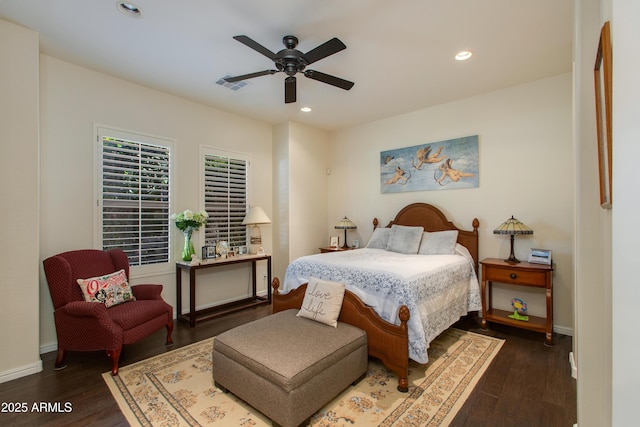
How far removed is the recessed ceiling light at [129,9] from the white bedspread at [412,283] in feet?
8.56

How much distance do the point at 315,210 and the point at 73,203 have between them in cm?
335

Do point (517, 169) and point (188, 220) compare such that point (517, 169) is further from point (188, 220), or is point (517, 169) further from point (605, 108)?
point (188, 220)

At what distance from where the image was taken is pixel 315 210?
5.29 meters

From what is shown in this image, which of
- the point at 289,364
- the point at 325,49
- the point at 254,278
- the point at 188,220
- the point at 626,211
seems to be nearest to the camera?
the point at 626,211

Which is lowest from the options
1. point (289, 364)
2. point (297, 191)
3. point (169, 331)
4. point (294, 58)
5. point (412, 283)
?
point (169, 331)

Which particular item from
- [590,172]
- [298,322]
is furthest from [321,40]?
[298,322]

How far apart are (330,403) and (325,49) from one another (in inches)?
103

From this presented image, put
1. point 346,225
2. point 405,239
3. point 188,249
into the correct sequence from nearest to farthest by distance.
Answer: point 188,249, point 405,239, point 346,225

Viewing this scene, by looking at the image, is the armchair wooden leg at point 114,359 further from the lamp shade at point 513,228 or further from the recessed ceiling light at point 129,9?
the lamp shade at point 513,228

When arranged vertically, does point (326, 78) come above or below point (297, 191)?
above

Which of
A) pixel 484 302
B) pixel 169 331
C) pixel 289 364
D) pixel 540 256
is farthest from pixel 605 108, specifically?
pixel 169 331

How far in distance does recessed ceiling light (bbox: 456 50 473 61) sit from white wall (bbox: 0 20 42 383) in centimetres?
388

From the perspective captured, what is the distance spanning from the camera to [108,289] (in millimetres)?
2824

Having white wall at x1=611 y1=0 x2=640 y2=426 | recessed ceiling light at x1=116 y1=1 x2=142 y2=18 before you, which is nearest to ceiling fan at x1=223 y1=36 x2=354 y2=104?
recessed ceiling light at x1=116 y1=1 x2=142 y2=18
